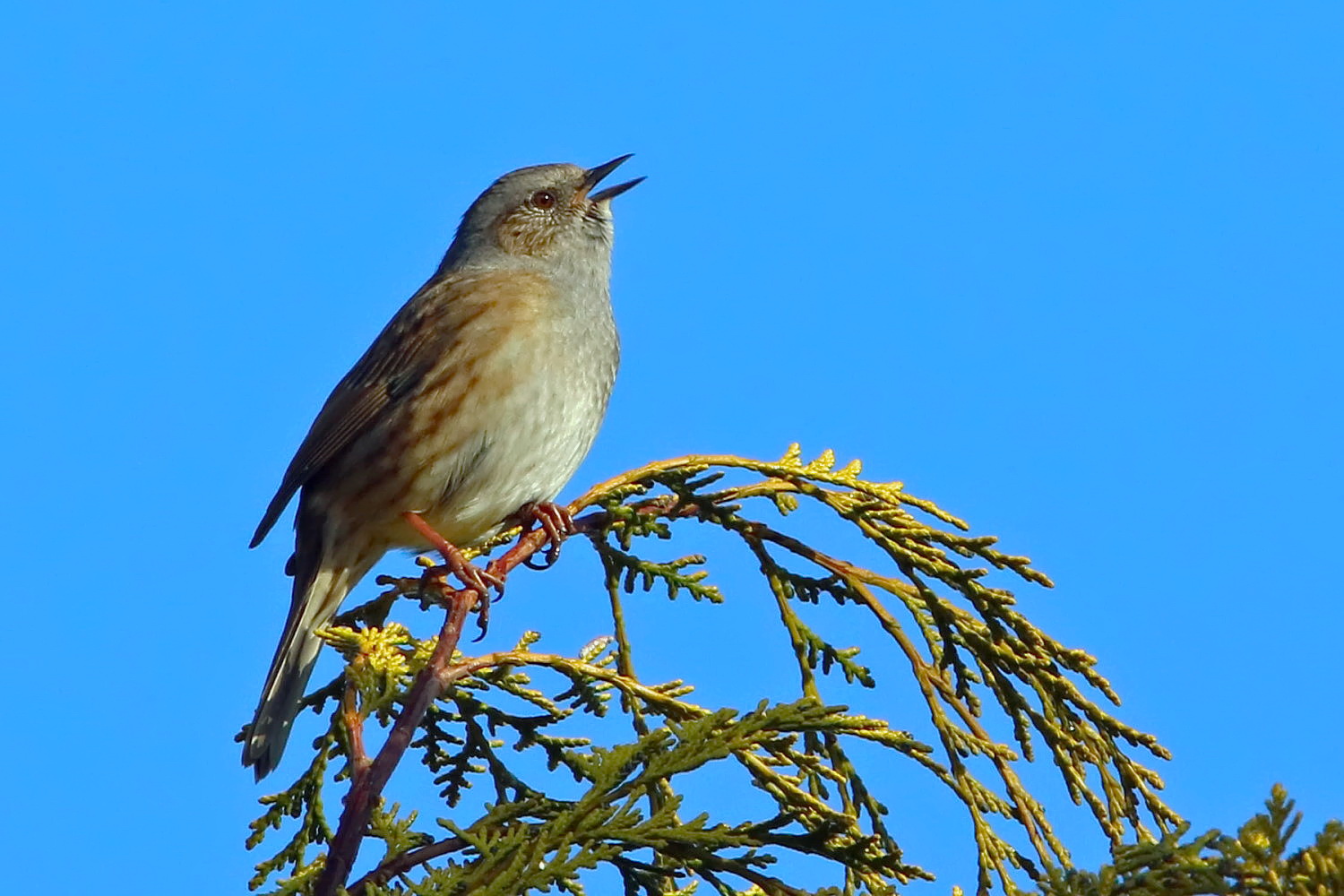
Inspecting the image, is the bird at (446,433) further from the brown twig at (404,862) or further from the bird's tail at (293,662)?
the brown twig at (404,862)

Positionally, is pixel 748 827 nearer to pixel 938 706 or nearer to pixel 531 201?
pixel 938 706

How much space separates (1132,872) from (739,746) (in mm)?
810

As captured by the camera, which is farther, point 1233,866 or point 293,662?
point 293,662

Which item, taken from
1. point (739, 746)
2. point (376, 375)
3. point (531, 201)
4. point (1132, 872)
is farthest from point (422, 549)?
point (1132, 872)

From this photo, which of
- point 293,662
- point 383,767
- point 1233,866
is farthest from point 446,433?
point 1233,866

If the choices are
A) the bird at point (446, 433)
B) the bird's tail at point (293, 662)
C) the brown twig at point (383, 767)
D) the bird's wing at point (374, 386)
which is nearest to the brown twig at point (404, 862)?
the brown twig at point (383, 767)

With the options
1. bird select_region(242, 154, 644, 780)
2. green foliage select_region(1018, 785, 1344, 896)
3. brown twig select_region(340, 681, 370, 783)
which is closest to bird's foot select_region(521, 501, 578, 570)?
bird select_region(242, 154, 644, 780)

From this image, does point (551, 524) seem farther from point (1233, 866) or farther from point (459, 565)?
point (1233, 866)

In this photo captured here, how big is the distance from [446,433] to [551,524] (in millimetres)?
827

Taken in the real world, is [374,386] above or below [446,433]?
above

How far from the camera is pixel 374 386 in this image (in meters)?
5.93

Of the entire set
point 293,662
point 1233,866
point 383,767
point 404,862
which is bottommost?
point 1233,866

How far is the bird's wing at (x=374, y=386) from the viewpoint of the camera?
5.79 meters

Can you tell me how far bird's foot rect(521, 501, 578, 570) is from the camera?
4.70 metres
